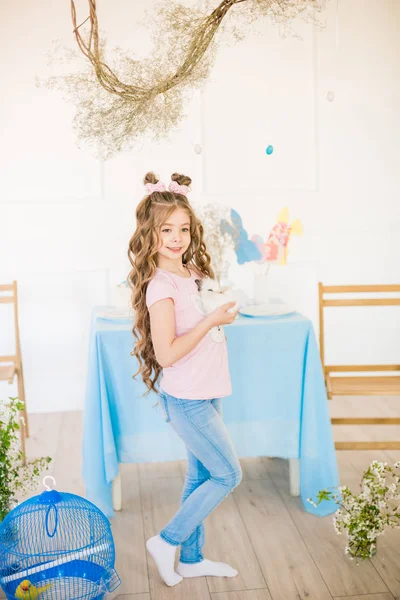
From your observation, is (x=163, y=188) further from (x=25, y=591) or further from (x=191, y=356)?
(x=25, y=591)

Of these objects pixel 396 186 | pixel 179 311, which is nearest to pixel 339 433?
pixel 396 186

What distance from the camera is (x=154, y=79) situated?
225cm

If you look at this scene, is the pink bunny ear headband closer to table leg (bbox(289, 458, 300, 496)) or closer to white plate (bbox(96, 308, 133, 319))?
white plate (bbox(96, 308, 133, 319))

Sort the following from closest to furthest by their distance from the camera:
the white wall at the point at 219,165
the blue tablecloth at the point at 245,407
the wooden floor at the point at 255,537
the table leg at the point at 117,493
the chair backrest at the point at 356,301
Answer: the wooden floor at the point at 255,537 < the blue tablecloth at the point at 245,407 < the table leg at the point at 117,493 < the chair backrest at the point at 356,301 < the white wall at the point at 219,165

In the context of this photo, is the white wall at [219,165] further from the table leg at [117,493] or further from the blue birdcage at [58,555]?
the blue birdcage at [58,555]

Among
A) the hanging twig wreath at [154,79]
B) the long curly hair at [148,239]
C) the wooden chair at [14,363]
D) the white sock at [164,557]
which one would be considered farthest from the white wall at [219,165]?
the white sock at [164,557]

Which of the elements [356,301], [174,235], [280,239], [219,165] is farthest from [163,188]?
[219,165]

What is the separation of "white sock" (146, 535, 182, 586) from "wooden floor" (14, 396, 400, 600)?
0.03 meters

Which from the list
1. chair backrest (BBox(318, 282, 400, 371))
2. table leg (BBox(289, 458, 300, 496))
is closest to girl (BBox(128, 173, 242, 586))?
table leg (BBox(289, 458, 300, 496))

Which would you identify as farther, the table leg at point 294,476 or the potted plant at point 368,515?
the table leg at point 294,476

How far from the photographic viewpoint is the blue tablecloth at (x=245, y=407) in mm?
2473

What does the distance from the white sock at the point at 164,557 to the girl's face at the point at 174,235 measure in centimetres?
84

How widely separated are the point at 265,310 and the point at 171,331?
825 millimetres

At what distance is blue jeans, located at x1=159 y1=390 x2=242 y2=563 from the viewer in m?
1.96
